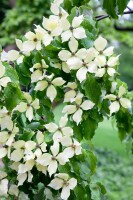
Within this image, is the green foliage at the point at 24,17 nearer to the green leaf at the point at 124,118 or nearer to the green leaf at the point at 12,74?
the green leaf at the point at 124,118

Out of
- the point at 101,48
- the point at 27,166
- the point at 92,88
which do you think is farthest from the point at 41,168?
the point at 101,48

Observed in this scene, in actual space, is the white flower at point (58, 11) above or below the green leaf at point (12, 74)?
above

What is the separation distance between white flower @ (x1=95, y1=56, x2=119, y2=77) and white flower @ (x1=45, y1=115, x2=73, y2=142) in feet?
0.55

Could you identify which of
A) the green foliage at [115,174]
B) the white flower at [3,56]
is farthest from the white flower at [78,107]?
the green foliage at [115,174]

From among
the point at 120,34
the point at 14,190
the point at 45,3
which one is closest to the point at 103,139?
the point at 120,34

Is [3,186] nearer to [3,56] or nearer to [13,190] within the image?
[13,190]

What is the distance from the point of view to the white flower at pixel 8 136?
122 cm

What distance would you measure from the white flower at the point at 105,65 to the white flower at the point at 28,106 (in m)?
0.20

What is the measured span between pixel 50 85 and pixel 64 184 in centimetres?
28

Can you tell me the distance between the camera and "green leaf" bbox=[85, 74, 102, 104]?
119cm

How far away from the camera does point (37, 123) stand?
1310mm

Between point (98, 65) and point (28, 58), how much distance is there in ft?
0.70

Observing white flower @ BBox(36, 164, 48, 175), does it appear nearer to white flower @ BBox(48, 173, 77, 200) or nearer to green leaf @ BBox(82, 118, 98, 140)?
white flower @ BBox(48, 173, 77, 200)

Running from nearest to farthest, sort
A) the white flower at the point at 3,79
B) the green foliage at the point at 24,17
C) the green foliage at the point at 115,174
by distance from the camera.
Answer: the white flower at the point at 3,79 < the green foliage at the point at 115,174 < the green foliage at the point at 24,17
